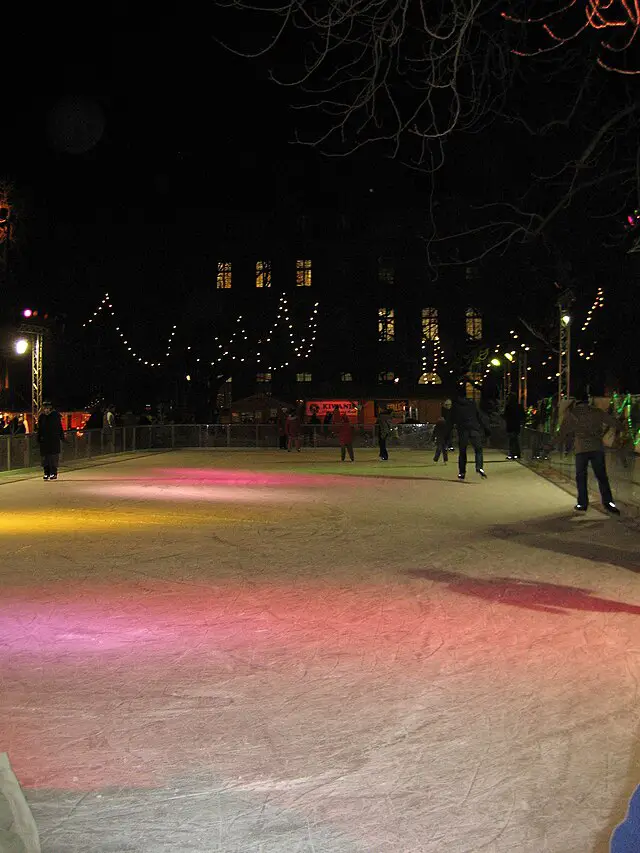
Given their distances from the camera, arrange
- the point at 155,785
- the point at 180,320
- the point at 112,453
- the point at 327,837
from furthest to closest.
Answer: the point at 180,320, the point at 112,453, the point at 155,785, the point at 327,837

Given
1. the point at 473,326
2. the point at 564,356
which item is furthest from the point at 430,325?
the point at 564,356

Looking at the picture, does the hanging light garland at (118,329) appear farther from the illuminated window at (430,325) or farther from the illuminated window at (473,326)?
the illuminated window at (473,326)

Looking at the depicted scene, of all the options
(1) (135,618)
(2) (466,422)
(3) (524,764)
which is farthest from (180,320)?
(3) (524,764)

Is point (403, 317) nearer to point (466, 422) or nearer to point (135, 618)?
point (466, 422)

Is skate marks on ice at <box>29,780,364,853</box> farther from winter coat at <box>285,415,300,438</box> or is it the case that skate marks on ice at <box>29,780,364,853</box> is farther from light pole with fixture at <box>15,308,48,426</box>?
winter coat at <box>285,415,300,438</box>

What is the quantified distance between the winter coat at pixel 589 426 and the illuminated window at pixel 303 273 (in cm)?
7081

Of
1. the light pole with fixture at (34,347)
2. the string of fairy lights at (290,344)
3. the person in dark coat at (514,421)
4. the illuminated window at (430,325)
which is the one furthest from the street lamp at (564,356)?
the illuminated window at (430,325)

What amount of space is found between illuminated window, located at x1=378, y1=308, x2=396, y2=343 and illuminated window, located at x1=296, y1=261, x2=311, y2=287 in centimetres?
775

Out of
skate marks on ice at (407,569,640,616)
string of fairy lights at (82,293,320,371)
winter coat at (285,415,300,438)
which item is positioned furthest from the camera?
string of fairy lights at (82,293,320,371)

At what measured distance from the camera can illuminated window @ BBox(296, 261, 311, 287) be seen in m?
85.2

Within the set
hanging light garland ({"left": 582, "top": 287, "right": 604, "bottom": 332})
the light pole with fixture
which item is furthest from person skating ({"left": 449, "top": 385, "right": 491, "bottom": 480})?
hanging light garland ({"left": 582, "top": 287, "right": 604, "bottom": 332})

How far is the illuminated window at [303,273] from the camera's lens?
279 feet

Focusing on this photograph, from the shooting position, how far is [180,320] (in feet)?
189

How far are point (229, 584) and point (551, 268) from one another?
40049 mm
